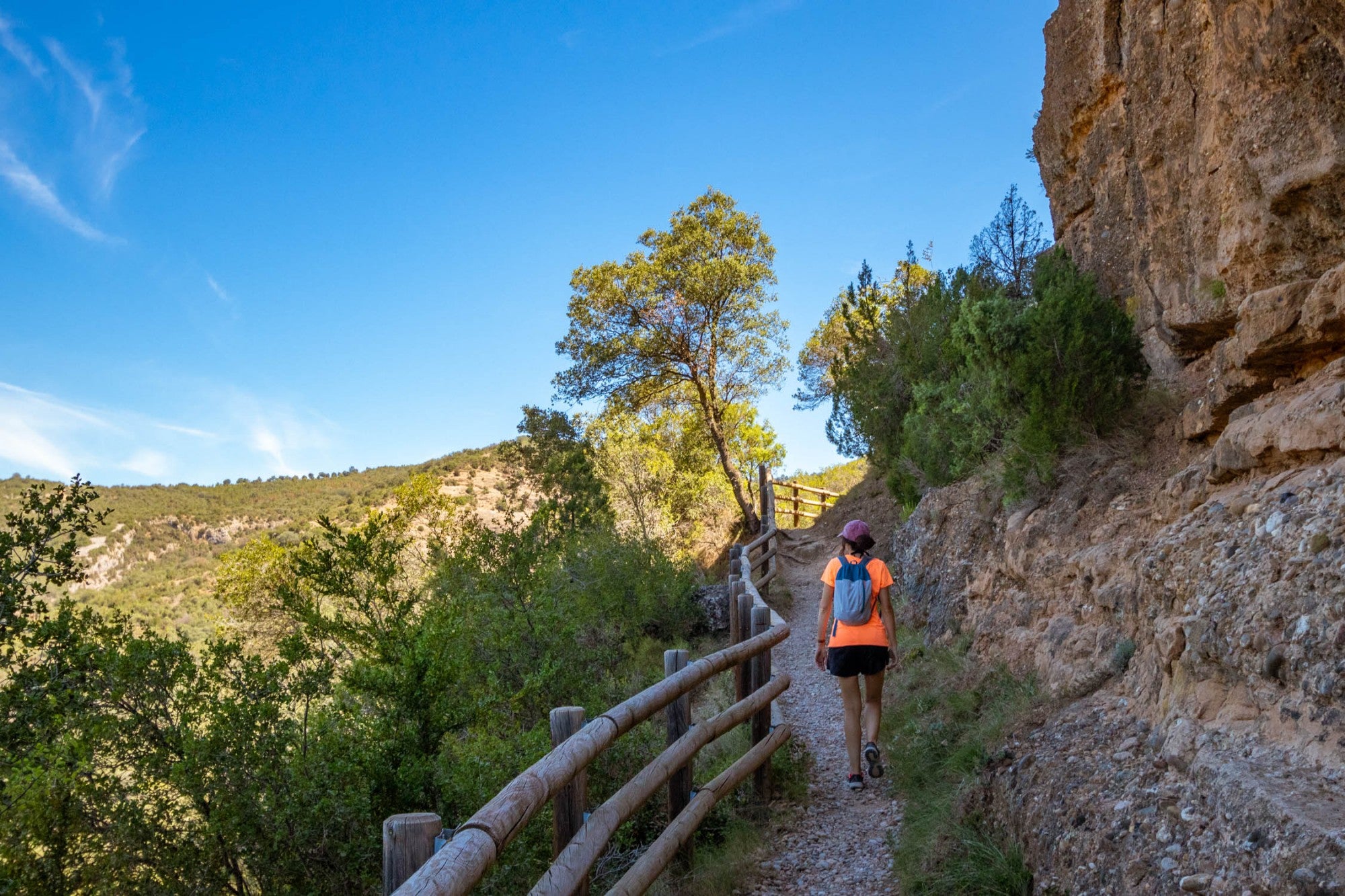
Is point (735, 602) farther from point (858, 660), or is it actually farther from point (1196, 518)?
point (1196, 518)

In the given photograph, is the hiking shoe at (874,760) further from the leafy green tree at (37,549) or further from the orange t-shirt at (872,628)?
the leafy green tree at (37,549)

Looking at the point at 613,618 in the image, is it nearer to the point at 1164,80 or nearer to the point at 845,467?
the point at 1164,80

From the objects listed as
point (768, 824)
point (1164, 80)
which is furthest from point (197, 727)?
point (1164, 80)

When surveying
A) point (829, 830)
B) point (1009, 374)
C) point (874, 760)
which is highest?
point (1009, 374)

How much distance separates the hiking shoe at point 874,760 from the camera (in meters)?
5.95

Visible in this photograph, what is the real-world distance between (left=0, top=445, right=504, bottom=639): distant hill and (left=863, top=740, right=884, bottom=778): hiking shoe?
85.8ft

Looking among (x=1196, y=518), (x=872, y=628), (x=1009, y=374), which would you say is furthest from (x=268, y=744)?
(x=1009, y=374)

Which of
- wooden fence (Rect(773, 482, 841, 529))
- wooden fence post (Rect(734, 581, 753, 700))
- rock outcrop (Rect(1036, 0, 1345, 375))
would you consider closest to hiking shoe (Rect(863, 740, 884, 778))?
wooden fence post (Rect(734, 581, 753, 700))

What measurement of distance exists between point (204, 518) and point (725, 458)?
1566 inches

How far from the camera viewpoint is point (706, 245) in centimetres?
2277

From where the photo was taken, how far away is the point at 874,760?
5961 millimetres

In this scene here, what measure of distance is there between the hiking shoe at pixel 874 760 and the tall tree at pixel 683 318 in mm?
16735

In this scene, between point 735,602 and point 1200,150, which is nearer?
point 1200,150

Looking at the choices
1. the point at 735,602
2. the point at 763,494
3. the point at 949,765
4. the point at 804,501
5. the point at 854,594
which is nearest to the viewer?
the point at 949,765
